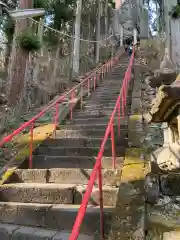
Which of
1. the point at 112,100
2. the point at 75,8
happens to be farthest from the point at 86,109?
the point at 75,8

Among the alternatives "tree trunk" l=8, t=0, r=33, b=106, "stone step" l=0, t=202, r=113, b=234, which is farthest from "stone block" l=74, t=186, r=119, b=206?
"tree trunk" l=8, t=0, r=33, b=106

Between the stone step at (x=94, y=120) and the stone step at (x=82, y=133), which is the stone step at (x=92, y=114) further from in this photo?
the stone step at (x=82, y=133)

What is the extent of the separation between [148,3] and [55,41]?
18.1 feet

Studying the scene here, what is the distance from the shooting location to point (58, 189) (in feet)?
12.0

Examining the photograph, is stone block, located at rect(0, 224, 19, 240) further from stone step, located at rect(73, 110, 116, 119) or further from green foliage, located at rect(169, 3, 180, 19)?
green foliage, located at rect(169, 3, 180, 19)

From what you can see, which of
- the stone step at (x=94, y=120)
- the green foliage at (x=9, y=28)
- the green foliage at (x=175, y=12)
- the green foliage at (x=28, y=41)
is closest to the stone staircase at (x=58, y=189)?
the stone step at (x=94, y=120)

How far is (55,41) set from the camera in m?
13.6

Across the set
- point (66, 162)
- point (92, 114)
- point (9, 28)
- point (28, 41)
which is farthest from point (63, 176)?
point (9, 28)

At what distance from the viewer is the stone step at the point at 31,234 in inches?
118

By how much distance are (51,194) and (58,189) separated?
0.37ft

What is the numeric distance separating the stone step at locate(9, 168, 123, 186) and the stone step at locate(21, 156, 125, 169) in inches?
8.5

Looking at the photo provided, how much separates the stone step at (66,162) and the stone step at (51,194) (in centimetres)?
71

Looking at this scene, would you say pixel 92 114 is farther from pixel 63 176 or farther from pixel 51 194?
pixel 51 194

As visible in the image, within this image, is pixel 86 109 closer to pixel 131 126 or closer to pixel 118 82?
pixel 131 126
